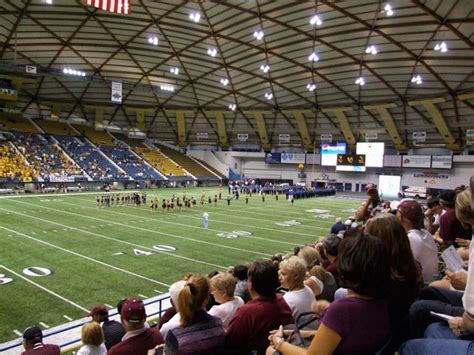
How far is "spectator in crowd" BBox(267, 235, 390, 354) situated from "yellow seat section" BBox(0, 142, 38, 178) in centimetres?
4251

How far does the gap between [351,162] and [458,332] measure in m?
46.7

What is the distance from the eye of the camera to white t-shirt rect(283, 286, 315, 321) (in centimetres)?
379

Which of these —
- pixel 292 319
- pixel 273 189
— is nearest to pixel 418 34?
pixel 273 189

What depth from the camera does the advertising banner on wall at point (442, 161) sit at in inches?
1887

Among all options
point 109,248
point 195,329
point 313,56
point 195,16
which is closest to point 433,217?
point 195,329

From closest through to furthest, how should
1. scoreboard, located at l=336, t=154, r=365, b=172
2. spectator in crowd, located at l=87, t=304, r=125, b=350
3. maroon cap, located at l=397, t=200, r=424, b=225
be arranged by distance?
1. maroon cap, located at l=397, t=200, r=424, b=225
2. spectator in crowd, located at l=87, t=304, r=125, b=350
3. scoreboard, located at l=336, t=154, r=365, b=172

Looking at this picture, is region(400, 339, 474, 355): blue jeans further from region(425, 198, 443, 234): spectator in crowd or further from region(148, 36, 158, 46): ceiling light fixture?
region(148, 36, 158, 46): ceiling light fixture

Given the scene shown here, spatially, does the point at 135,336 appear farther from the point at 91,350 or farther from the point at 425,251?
the point at 425,251

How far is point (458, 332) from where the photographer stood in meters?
2.50

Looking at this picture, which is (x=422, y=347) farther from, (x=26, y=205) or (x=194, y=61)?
(x=194, y=61)

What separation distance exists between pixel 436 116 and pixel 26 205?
133 feet

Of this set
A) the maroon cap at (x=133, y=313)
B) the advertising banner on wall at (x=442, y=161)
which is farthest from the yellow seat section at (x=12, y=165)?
the advertising banner on wall at (x=442, y=161)

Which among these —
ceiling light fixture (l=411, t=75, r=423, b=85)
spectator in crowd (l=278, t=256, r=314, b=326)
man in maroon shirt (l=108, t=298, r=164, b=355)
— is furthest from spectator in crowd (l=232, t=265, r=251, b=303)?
ceiling light fixture (l=411, t=75, r=423, b=85)

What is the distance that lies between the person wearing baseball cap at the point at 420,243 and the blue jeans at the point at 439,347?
2408 mm
